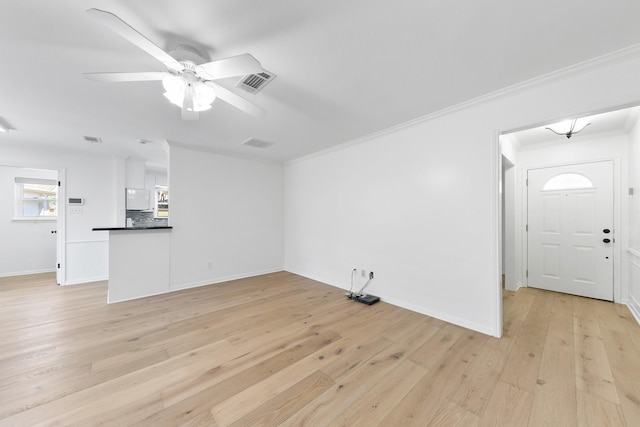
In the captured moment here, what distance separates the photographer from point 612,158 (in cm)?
334

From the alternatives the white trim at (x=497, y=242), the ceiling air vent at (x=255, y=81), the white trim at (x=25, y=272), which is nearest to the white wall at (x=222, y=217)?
the ceiling air vent at (x=255, y=81)

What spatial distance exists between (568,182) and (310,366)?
477 centimetres

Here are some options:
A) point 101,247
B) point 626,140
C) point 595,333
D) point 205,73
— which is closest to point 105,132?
point 101,247

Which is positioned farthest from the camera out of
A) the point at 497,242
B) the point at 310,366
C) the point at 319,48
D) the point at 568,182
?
the point at 568,182

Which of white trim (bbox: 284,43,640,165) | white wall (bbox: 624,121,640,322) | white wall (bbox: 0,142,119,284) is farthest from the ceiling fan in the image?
white wall (bbox: 624,121,640,322)

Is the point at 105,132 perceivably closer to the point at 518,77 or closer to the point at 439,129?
the point at 439,129

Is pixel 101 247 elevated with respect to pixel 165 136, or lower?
lower

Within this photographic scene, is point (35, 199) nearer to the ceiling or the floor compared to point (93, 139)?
nearer to the floor

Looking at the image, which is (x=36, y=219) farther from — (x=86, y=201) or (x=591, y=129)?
(x=591, y=129)

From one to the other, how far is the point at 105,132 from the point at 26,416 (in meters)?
3.42

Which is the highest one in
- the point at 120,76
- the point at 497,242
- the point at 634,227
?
the point at 120,76

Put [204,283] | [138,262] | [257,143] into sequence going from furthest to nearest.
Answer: [204,283] < [257,143] < [138,262]

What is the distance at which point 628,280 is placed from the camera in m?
3.13

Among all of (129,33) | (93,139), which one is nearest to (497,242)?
(129,33)
